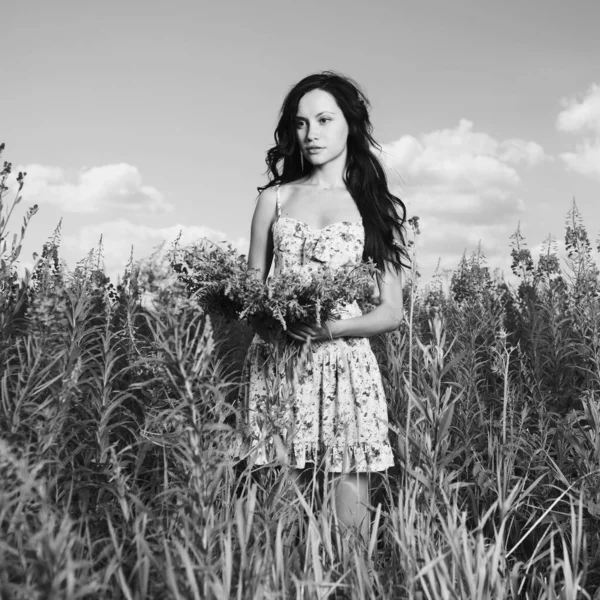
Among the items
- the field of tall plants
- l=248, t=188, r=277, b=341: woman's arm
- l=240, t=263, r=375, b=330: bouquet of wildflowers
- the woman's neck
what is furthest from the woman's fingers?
the woman's neck

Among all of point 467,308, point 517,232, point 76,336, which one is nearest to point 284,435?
point 76,336

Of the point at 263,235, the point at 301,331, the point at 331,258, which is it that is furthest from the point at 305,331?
the point at 263,235

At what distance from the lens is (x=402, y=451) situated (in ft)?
8.30

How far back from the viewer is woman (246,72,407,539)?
310cm

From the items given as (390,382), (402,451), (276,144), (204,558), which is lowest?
(204,558)

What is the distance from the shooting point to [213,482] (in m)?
1.70

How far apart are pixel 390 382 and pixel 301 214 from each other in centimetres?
130

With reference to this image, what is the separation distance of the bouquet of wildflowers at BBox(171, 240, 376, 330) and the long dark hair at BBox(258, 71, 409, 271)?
1.00 m

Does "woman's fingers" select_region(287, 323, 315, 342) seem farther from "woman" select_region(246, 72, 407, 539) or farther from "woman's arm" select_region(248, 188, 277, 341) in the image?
"woman's arm" select_region(248, 188, 277, 341)

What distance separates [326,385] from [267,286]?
89 cm

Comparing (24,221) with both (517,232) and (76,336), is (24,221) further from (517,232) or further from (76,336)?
(517,232)

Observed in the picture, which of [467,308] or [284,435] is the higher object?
[467,308]

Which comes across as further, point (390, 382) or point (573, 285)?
point (573, 285)

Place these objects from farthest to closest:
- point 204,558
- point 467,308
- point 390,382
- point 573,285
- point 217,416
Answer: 1. point 467,308
2. point 573,285
3. point 390,382
4. point 217,416
5. point 204,558
